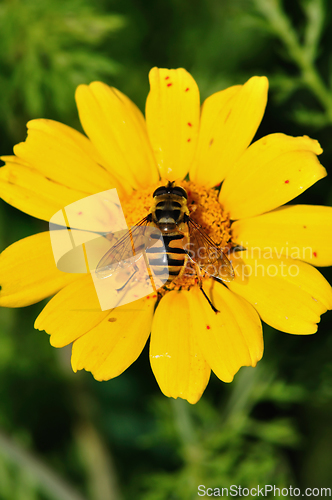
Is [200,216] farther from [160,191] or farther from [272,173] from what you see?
[272,173]

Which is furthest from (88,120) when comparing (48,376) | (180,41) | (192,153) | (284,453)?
(284,453)

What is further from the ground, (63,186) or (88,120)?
(88,120)

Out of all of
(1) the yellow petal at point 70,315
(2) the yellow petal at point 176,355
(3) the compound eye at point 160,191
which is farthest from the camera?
(3) the compound eye at point 160,191

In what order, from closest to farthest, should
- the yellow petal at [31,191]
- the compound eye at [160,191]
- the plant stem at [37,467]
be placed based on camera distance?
1. the yellow petal at [31,191]
2. the compound eye at [160,191]
3. the plant stem at [37,467]

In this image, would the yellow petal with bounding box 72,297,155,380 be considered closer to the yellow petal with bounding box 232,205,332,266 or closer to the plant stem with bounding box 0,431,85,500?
the yellow petal with bounding box 232,205,332,266

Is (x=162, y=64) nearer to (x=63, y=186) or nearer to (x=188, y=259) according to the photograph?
(x=63, y=186)

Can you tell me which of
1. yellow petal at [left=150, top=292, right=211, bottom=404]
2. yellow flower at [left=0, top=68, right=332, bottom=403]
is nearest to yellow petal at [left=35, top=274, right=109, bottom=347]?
yellow flower at [left=0, top=68, right=332, bottom=403]

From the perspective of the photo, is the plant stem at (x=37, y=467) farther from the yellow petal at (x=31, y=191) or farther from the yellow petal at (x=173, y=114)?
the yellow petal at (x=173, y=114)
